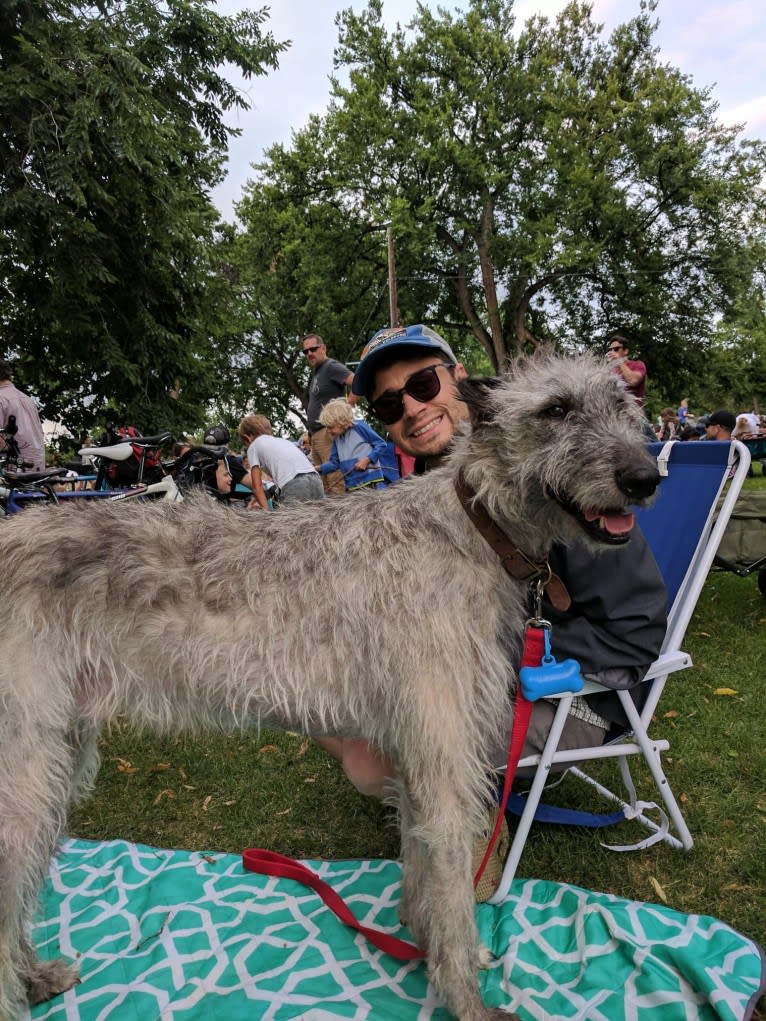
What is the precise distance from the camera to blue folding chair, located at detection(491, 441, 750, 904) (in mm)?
2678

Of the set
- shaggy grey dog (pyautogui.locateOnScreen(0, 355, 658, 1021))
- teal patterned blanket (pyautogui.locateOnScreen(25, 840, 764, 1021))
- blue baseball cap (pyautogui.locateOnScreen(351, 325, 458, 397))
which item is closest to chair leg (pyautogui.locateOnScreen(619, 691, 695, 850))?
teal patterned blanket (pyautogui.locateOnScreen(25, 840, 764, 1021))

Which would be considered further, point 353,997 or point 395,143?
point 395,143

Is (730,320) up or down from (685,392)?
up

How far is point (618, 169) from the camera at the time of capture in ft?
86.8

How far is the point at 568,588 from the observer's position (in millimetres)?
2559

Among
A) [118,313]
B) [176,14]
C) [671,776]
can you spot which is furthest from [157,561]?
[176,14]

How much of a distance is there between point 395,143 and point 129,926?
29229 mm

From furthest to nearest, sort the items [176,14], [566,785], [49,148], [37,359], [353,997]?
1. [37,359]
2. [176,14]
3. [49,148]
4. [566,785]
5. [353,997]

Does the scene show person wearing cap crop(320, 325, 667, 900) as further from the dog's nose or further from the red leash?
the dog's nose

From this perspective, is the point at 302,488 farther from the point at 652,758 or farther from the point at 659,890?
the point at 659,890

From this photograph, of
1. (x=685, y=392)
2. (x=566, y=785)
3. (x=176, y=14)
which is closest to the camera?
(x=566, y=785)

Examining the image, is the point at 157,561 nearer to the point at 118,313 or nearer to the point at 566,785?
the point at 566,785

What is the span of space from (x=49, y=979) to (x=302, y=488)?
21.0 ft

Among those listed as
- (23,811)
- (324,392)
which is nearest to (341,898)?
(23,811)
